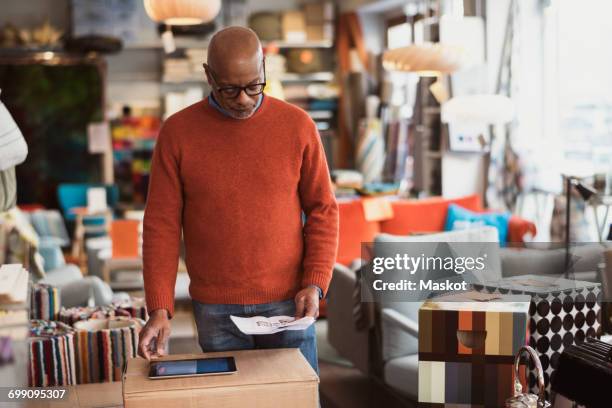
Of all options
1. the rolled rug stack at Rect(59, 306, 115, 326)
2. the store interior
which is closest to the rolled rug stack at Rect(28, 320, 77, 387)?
the store interior

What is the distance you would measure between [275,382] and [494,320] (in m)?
0.54

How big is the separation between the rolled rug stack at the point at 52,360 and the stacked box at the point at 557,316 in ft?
5.39

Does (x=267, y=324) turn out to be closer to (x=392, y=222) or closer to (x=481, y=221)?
(x=481, y=221)

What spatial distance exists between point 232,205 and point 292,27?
8.39 meters

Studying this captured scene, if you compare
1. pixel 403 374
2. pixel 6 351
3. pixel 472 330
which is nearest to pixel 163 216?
pixel 6 351

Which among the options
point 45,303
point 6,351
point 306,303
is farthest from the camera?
point 45,303

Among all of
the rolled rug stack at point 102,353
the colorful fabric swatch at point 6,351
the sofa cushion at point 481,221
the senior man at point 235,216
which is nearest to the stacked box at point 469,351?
the senior man at point 235,216

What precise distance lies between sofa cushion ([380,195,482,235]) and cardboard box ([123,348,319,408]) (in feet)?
14.0

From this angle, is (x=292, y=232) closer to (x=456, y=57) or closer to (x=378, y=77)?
(x=456, y=57)

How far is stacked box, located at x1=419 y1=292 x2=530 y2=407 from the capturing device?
1933 mm

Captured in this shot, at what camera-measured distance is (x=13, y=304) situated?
1.91 m

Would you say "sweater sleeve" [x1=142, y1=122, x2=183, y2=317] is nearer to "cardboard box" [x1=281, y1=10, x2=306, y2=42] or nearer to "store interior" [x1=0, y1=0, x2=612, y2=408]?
"store interior" [x1=0, y1=0, x2=612, y2=408]

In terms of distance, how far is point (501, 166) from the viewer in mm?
6918

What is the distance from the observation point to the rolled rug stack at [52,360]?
2910 millimetres
